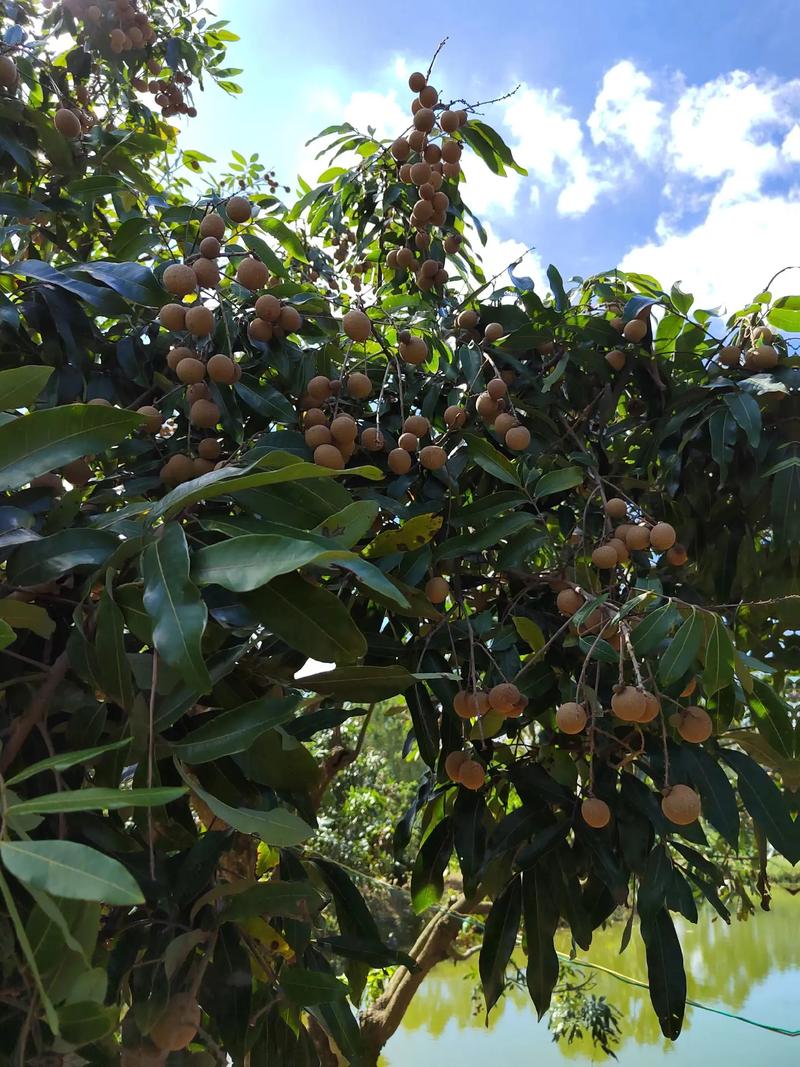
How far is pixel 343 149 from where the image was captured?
4.17ft

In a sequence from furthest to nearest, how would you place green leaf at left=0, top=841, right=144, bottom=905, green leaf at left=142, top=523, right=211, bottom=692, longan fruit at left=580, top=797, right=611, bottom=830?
longan fruit at left=580, top=797, right=611, bottom=830, green leaf at left=142, top=523, right=211, bottom=692, green leaf at left=0, top=841, right=144, bottom=905

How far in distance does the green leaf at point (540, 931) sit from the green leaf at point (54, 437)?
57cm

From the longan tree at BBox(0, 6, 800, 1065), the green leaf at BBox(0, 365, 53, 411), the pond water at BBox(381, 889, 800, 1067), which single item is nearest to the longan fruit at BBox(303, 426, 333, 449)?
the longan tree at BBox(0, 6, 800, 1065)

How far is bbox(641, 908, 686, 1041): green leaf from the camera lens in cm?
72

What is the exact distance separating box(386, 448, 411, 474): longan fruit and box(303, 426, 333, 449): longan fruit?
3.2 inches

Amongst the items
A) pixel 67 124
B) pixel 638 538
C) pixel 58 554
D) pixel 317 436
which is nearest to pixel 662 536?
pixel 638 538

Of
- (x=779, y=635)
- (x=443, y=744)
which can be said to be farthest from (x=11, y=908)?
(x=779, y=635)

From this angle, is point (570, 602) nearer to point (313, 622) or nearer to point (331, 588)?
point (331, 588)

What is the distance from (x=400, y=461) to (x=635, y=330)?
1.08 ft

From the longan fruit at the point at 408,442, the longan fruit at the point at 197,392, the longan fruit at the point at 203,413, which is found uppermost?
the longan fruit at the point at 197,392

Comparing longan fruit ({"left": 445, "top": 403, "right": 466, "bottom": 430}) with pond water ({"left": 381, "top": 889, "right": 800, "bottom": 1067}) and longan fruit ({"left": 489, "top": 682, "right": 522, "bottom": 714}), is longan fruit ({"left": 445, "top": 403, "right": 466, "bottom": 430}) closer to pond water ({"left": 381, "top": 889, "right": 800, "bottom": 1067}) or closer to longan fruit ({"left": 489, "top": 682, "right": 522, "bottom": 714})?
longan fruit ({"left": 489, "top": 682, "right": 522, "bottom": 714})

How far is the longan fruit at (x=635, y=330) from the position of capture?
3.02 feet

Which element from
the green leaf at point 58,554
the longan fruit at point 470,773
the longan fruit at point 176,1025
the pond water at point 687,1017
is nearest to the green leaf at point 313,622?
the green leaf at point 58,554

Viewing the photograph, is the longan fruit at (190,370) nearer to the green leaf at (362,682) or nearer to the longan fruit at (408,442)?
the longan fruit at (408,442)
